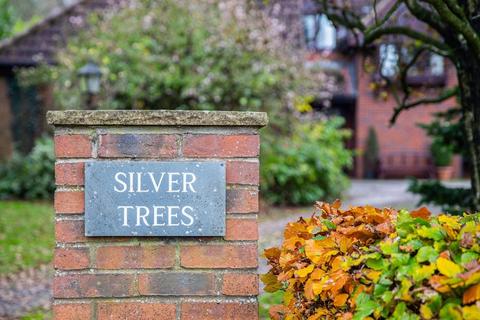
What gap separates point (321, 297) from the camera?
7.87ft

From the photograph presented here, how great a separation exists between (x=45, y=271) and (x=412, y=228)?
5.48 metres

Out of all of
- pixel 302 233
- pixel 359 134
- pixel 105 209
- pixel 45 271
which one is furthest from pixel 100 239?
pixel 359 134

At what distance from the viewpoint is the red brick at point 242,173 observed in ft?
9.03

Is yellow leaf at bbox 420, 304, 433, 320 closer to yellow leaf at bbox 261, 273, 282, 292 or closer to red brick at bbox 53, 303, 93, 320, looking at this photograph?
yellow leaf at bbox 261, 273, 282, 292

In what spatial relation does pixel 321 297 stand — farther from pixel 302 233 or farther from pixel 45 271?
pixel 45 271

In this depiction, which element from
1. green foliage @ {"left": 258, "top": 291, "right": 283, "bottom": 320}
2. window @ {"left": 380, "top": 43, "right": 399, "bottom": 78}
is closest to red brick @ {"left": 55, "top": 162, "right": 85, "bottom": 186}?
green foliage @ {"left": 258, "top": 291, "right": 283, "bottom": 320}

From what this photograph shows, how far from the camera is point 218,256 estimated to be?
2762mm

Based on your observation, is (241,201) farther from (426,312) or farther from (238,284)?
(426,312)

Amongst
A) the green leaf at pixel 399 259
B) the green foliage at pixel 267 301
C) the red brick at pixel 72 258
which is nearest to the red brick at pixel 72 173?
the red brick at pixel 72 258

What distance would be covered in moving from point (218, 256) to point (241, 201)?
259 mm

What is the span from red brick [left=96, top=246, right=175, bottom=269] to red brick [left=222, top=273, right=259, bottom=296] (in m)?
0.29

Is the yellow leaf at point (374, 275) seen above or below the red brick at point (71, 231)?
below

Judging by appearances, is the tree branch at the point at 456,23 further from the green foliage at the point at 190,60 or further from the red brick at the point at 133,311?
the green foliage at the point at 190,60

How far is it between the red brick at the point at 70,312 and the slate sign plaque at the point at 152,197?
1.07 feet
